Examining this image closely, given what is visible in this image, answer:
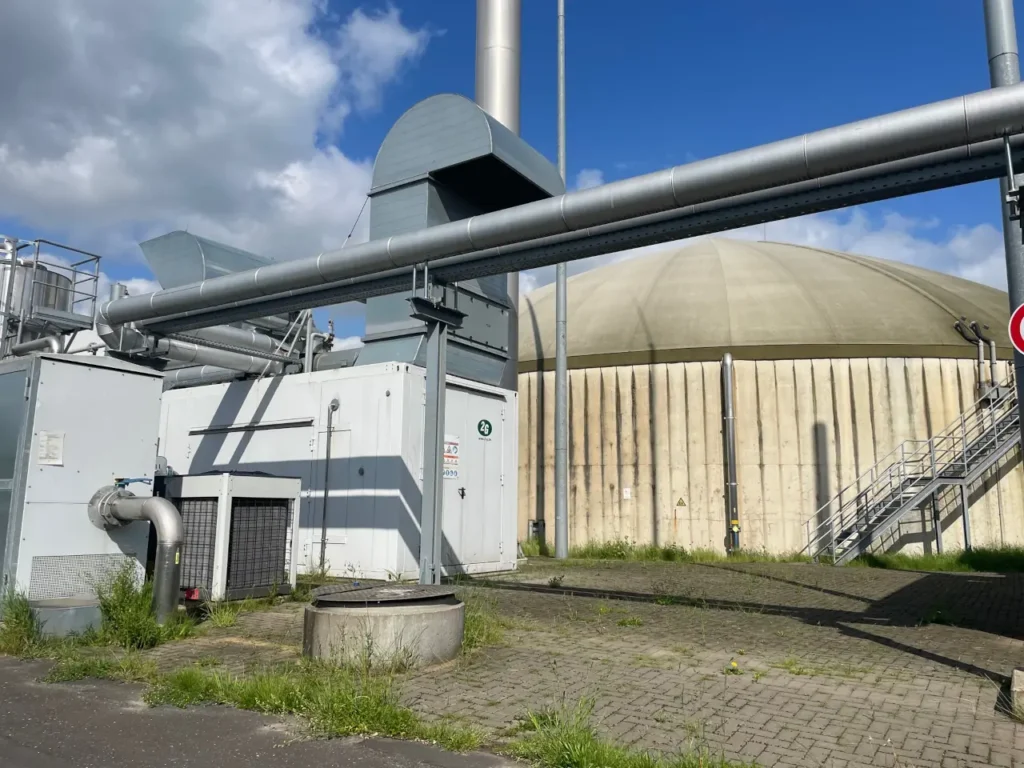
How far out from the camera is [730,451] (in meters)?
19.4

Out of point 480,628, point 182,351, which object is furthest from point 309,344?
point 480,628

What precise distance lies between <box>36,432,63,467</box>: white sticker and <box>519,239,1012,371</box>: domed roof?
15.2 metres

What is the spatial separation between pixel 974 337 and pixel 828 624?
1425 cm

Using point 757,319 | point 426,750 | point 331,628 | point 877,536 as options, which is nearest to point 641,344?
point 757,319

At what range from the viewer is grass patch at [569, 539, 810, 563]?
731 inches

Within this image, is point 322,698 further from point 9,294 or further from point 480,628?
point 9,294

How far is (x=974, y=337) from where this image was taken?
19625mm

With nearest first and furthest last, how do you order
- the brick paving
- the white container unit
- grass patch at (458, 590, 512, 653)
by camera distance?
the brick paving < grass patch at (458, 590, 512, 653) < the white container unit

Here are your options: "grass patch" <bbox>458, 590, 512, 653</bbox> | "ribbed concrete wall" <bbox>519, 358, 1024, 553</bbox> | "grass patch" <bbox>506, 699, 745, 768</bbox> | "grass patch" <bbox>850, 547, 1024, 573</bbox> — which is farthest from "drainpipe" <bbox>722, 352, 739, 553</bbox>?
"grass patch" <bbox>506, 699, 745, 768</bbox>

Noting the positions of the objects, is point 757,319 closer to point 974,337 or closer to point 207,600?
point 974,337

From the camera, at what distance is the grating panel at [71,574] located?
7.71m

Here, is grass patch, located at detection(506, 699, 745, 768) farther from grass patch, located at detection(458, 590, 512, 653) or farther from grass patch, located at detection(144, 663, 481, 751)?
grass patch, located at detection(458, 590, 512, 653)

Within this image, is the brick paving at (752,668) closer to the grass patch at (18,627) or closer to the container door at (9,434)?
the grass patch at (18,627)

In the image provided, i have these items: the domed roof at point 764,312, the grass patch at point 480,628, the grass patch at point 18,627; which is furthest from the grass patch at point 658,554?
the grass patch at point 18,627
